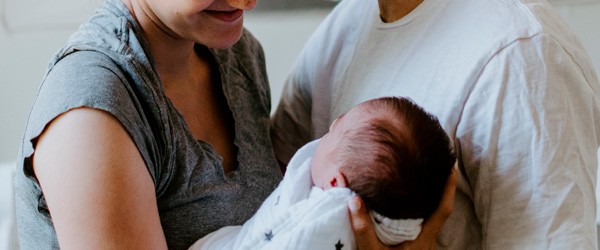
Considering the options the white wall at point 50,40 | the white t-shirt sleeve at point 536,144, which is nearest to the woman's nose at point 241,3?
the white t-shirt sleeve at point 536,144

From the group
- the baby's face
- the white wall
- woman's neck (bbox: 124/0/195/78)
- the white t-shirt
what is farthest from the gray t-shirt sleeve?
the white wall

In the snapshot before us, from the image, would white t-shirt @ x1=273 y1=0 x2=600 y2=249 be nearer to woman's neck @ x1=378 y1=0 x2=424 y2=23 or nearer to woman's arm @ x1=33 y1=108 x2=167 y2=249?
woman's neck @ x1=378 y1=0 x2=424 y2=23

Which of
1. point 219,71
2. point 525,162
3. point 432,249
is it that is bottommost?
point 432,249

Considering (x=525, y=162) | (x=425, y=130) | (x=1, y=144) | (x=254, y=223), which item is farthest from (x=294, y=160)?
(x=1, y=144)

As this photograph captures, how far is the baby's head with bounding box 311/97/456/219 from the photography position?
0.99m

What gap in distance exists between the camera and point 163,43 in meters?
1.19

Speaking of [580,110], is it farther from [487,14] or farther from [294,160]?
[294,160]

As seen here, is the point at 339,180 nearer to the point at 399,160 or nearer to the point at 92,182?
the point at 399,160

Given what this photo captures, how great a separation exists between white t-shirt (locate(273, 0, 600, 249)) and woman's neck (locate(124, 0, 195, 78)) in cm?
34

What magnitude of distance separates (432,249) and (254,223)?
25 centimetres

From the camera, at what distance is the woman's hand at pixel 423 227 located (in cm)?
100

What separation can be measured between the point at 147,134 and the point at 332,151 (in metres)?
0.25

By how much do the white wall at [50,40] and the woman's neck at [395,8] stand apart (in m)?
0.94

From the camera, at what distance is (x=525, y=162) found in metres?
1.03
